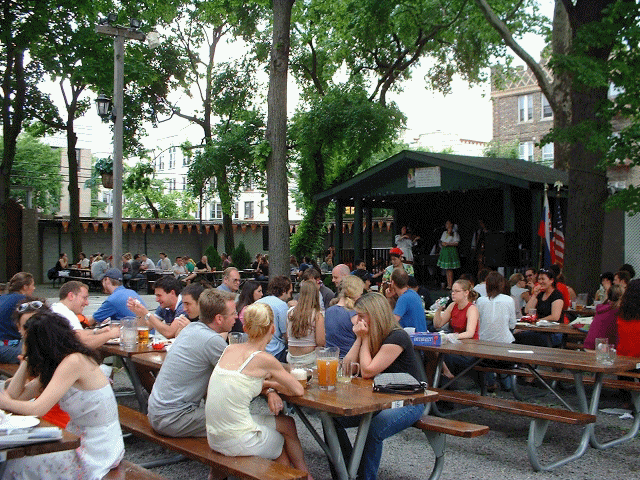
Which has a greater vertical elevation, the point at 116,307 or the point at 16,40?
the point at 16,40

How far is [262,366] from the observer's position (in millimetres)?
3982

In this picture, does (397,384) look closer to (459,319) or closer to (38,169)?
(459,319)

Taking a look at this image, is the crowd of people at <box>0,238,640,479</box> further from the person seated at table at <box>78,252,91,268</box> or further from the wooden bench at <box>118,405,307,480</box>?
the person seated at table at <box>78,252,91,268</box>

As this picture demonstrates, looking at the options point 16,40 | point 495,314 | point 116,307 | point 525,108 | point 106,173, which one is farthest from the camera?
point 525,108

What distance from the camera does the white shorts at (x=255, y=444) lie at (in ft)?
13.1

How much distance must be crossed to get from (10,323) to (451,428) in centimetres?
450

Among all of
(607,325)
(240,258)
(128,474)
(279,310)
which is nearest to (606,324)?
(607,325)

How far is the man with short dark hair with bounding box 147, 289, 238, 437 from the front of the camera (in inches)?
172

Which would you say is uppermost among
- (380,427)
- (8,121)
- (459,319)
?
(8,121)

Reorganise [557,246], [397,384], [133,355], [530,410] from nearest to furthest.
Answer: [397,384] → [530,410] → [133,355] → [557,246]

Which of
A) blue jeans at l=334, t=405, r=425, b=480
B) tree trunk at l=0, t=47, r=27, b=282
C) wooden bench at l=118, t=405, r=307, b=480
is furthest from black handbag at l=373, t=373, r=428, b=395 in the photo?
tree trunk at l=0, t=47, r=27, b=282

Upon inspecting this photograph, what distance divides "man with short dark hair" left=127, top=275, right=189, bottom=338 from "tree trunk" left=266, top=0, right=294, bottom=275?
237 inches

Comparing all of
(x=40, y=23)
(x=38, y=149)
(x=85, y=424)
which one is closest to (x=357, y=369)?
(x=85, y=424)

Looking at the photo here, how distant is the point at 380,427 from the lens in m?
4.43
